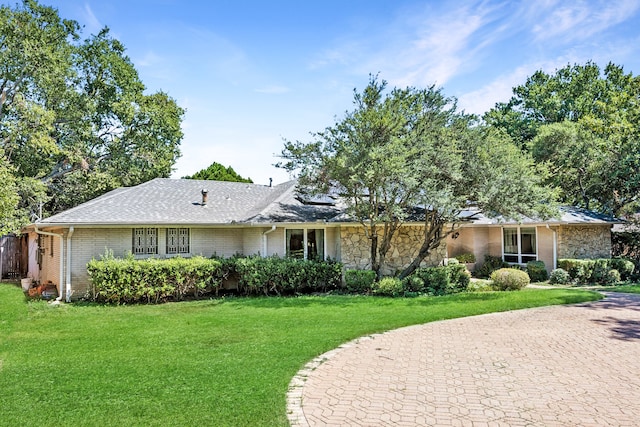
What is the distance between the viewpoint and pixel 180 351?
24.3ft

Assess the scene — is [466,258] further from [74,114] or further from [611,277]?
[74,114]

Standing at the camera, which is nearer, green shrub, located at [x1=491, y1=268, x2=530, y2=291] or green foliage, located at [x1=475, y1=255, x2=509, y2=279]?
green shrub, located at [x1=491, y1=268, x2=530, y2=291]

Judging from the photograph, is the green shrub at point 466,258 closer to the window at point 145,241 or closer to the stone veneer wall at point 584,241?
→ the stone veneer wall at point 584,241

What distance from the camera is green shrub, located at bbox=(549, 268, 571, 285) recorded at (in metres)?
18.1

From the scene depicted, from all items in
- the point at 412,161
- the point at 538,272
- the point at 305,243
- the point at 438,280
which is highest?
the point at 412,161

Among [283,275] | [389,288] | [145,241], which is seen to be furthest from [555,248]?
[145,241]

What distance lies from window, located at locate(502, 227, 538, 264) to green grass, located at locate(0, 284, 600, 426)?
7.49 metres

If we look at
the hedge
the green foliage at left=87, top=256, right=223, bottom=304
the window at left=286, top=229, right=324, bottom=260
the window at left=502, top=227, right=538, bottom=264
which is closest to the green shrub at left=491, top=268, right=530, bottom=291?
the window at left=502, top=227, right=538, bottom=264

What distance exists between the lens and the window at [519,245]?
2077 centimetres

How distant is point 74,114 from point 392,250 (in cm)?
2002

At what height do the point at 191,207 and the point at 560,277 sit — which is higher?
the point at 191,207

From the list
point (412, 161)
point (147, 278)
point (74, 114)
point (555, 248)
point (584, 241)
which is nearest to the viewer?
point (147, 278)

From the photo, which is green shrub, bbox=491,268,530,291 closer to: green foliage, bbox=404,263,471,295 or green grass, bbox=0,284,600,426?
green foliage, bbox=404,263,471,295

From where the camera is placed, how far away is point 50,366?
6.58 meters
